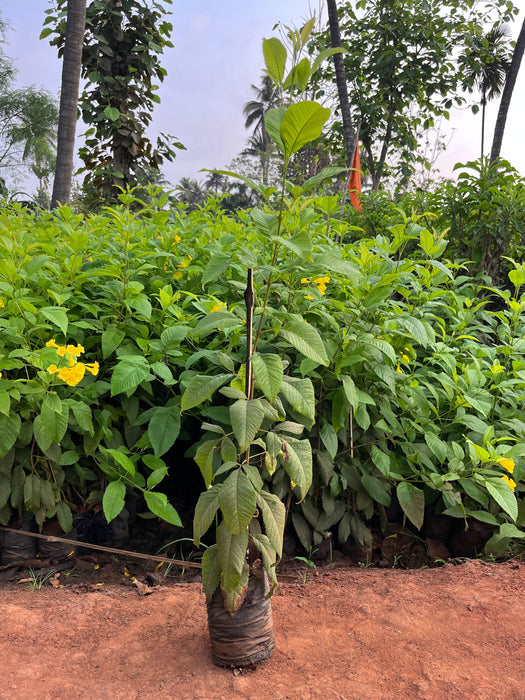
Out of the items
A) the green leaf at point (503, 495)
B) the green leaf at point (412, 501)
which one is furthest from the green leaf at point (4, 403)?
the green leaf at point (503, 495)

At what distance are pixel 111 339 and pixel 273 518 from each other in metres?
1.12

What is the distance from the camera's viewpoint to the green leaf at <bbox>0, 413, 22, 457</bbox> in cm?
195

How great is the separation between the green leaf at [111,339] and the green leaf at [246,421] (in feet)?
3.22

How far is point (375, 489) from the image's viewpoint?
2.20 metres

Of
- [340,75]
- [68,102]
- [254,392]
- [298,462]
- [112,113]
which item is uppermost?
[340,75]

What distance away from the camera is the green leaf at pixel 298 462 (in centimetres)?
136

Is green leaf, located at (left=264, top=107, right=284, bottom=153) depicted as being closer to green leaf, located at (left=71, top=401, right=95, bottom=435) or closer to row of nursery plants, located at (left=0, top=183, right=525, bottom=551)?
row of nursery plants, located at (left=0, top=183, right=525, bottom=551)

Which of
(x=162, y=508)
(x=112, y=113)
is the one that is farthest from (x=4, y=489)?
(x=112, y=113)

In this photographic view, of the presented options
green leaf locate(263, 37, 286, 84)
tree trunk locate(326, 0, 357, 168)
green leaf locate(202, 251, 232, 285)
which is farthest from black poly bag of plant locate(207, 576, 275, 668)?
tree trunk locate(326, 0, 357, 168)

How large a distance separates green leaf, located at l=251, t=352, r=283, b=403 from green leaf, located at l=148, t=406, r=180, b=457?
2.31ft

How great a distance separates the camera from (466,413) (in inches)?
96.7

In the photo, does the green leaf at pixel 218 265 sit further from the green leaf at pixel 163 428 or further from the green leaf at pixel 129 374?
the green leaf at pixel 163 428

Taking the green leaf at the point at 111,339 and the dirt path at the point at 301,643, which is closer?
the dirt path at the point at 301,643

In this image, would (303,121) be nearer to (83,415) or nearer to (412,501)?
(83,415)
